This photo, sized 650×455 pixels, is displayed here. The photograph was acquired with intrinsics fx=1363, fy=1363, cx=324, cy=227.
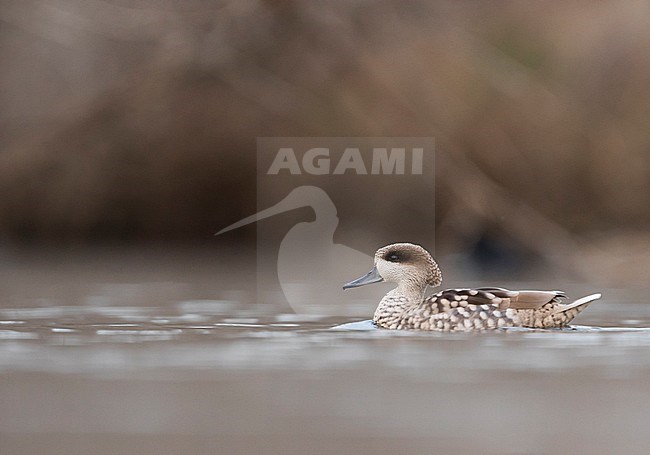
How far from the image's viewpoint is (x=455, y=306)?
6367mm

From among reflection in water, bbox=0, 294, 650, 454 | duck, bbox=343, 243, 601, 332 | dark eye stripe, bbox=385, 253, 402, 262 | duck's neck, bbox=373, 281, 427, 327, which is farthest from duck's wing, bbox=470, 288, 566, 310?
dark eye stripe, bbox=385, 253, 402, 262

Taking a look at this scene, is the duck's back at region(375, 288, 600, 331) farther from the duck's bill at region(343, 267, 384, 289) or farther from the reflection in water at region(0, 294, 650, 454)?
the duck's bill at region(343, 267, 384, 289)

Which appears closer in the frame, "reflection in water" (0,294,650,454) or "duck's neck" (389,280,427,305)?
"reflection in water" (0,294,650,454)

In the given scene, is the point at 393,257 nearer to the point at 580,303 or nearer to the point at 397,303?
the point at 397,303

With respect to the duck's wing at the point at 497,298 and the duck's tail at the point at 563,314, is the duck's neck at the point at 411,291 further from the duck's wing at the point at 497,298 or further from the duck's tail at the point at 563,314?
the duck's tail at the point at 563,314

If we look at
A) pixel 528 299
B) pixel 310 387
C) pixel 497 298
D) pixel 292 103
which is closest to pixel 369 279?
pixel 497 298

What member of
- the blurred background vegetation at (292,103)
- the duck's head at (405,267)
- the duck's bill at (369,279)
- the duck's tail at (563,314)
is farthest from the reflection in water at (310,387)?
the blurred background vegetation at (292,103)

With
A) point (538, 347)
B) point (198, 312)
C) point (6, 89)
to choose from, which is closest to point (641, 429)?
point (538, 347)

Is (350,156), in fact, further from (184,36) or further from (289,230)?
(184,36)

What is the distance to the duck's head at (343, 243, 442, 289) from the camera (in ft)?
22.0

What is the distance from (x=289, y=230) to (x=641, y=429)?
25.7 feet

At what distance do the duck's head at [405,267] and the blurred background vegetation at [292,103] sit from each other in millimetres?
4525

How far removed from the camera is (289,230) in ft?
38.2

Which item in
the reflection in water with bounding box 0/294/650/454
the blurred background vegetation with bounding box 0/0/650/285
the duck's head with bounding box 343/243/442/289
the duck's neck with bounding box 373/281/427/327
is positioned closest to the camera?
the reflection in water with bounding box 0/294/650/454
